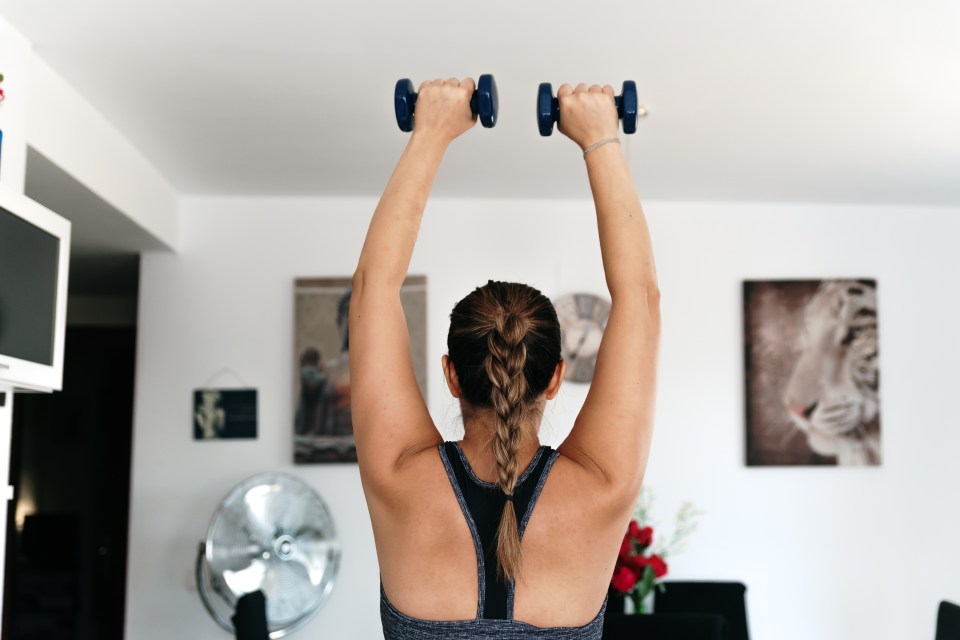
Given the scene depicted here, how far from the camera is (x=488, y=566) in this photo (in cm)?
95

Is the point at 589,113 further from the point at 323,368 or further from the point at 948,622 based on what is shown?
the point at 323,368

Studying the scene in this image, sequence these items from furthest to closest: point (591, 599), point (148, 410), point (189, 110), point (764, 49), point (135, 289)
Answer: point (135, 289), point (148, 410), point (189, 110), point (764, 49), point (591, 599)

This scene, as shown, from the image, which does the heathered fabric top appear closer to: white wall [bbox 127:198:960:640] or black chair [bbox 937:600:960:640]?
black chair [bbox 937:600:960:640]

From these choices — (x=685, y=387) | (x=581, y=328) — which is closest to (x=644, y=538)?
(x=685, y=387)

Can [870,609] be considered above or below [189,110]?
below

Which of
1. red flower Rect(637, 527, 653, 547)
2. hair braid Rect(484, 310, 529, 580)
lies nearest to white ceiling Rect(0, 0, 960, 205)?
red flower Rect(637, 527, 653, 547)

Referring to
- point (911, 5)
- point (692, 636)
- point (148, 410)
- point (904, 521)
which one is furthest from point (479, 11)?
point (904, 521)

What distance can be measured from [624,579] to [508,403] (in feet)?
8.55

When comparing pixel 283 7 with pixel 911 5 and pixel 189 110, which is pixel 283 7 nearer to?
pixel 189 110

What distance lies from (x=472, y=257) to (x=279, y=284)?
85 centimetres

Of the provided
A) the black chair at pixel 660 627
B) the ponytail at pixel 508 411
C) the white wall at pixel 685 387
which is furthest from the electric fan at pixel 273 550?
the ponytail at pixel 508 411

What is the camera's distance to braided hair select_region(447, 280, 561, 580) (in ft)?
3.30

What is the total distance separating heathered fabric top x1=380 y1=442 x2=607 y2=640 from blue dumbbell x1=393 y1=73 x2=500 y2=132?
0.40 meters

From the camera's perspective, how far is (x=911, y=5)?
246 cm
